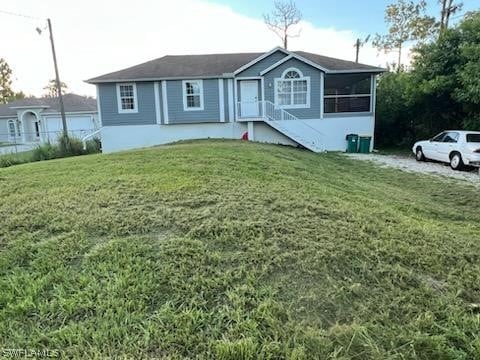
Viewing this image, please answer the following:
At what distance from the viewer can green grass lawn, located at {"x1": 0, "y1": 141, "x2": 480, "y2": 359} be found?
230cm

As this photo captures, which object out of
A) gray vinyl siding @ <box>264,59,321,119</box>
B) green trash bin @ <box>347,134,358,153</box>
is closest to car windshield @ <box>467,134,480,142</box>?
green trash bin @ <box>347,134,358,153</box>

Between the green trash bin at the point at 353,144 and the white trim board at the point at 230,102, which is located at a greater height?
the white trim board at the point at 230,102

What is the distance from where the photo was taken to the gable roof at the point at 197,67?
56.1 ft

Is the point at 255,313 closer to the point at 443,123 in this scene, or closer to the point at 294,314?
the point at 294,314

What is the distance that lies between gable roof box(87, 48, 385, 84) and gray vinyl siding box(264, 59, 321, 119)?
0.41 m

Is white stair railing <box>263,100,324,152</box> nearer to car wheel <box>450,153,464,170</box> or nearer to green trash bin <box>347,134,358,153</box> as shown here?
green trash bin <box>347,134,358,153</box>

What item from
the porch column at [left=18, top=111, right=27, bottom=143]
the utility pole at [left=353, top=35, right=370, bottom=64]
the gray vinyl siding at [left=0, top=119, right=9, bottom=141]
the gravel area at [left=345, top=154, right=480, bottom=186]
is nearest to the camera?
the gravel area at [left=345, top=154, right=480, bottom=186]

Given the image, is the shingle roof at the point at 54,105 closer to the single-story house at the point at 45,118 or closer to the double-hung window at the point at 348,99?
the single-story house at the point at 45,118

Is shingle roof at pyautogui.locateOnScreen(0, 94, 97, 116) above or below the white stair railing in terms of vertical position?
above

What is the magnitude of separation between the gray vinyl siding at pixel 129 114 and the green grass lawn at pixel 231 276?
1300cm

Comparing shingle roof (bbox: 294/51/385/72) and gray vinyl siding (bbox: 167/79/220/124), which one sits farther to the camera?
gray vinyl siding (bbox: 167/79/220/124)

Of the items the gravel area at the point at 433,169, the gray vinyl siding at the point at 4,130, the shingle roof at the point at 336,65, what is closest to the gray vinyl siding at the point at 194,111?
the shingle roof at the point at 336,65

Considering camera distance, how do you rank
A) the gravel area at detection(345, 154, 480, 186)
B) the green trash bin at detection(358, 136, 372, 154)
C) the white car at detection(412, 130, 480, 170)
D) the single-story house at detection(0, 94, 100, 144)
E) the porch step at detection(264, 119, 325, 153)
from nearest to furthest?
the gravel area at detection(345, 154, 480, 186) < the white car at detection(412, 130, 480, 170) < the porch step at detection(264, 119, 325, 153) < the green trash bin at detection(358, 136, 372, 154) < the single-story house at detection(0, 94, 100, 144)

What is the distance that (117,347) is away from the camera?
7.25ft
